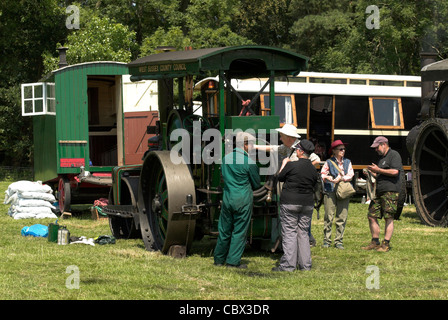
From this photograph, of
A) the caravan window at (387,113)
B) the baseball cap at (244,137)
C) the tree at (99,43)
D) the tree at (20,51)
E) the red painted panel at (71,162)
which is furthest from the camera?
the tree at (20,51)

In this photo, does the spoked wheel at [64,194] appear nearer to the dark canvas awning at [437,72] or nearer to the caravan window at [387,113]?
the dark canvas awning at [437,72]

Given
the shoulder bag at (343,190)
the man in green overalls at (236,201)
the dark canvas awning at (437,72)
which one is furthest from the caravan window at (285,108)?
the man in green overalls at (236,201)

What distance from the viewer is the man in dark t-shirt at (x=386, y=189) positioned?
1111 cm

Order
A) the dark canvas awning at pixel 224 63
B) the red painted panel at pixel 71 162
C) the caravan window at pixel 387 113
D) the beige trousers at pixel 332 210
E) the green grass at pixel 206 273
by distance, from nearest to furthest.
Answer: the green grass at pixel 206 273 < the dark canvas awning at pixel 224 63 < the beige trousers at pixel 332 210 < the red painted panel at pixel 71 162 < the caravan window at pixel 387 113

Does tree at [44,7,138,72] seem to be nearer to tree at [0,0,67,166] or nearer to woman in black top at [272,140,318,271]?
tree at [0,0,67,166]

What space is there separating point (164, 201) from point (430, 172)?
6365mm

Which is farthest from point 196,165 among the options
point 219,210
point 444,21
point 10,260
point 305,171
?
point 444,21

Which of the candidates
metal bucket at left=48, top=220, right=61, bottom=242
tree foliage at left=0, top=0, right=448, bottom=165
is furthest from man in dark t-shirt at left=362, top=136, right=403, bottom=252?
tree foliage at left=0, top=0, right=448, bottom=165

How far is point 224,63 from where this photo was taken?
32.6ft

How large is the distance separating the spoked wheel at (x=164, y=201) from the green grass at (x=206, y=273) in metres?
0.28

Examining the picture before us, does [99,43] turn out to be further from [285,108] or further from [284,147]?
[284,147]

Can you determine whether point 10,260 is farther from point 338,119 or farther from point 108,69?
point 338,119

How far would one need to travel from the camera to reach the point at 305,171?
9.48 meters
